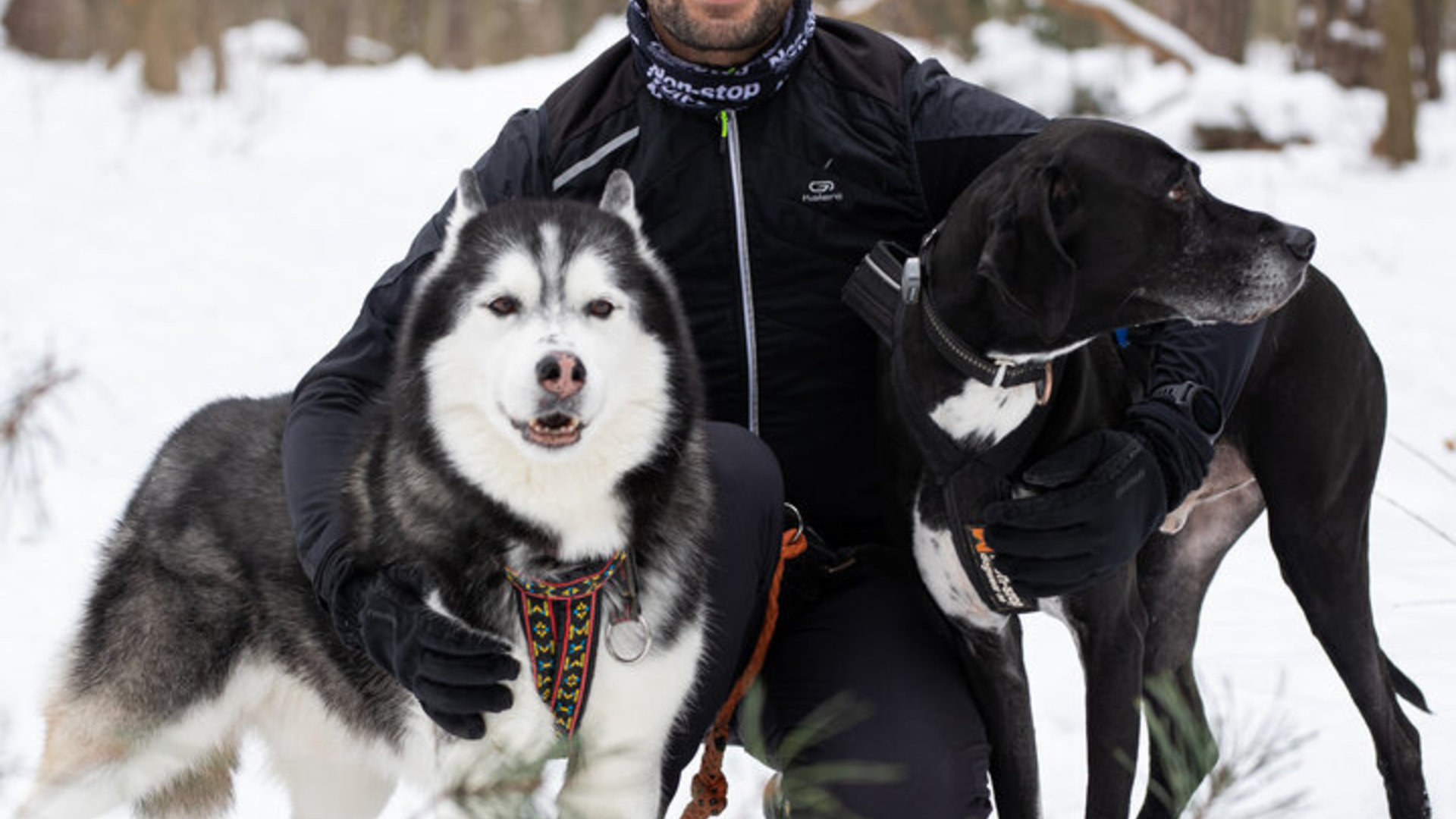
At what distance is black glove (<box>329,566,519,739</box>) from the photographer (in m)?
2.08

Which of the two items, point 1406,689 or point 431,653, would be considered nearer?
point 431,653

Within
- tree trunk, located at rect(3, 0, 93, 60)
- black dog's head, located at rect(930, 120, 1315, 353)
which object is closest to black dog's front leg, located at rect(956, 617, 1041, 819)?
black dog's head, located at rect(930, 120, 1315, 353)

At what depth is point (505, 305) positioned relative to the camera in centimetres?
214

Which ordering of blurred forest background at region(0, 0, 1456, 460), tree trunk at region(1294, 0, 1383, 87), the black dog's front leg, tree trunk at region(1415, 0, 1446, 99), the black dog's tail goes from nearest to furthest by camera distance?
1. the black dog's front leg
2. the black dog's tail
3. blurred forest background at region(0, 0, 1456, 460)
4. tree trunk at region(1294, 0, 1383, 87)
5. tree trunk at region(1415, 0, 1446, 99)

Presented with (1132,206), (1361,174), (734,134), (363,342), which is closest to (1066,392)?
(1132,206)

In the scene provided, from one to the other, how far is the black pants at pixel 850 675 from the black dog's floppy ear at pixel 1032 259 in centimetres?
56

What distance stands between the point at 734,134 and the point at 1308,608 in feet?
4.71

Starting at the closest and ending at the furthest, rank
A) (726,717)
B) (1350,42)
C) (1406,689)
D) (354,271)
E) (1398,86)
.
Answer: (726,717) < (1406,689) < (354,271) < (1398,86) < (1350,42)

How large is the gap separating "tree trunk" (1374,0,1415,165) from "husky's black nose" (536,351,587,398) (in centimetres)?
806

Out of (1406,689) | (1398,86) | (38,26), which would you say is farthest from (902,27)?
(1406,689)

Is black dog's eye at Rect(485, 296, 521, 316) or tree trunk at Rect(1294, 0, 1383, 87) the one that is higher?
black dog's eye at Rect(485, 296, 521, 316)

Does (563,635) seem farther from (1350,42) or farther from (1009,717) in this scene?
(1350,42)

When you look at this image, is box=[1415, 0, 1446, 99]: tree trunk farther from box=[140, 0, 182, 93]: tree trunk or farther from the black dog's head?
box=[140, 0, 182, 93]: tree trunk

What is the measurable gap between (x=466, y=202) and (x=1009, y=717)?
1.31 meters
